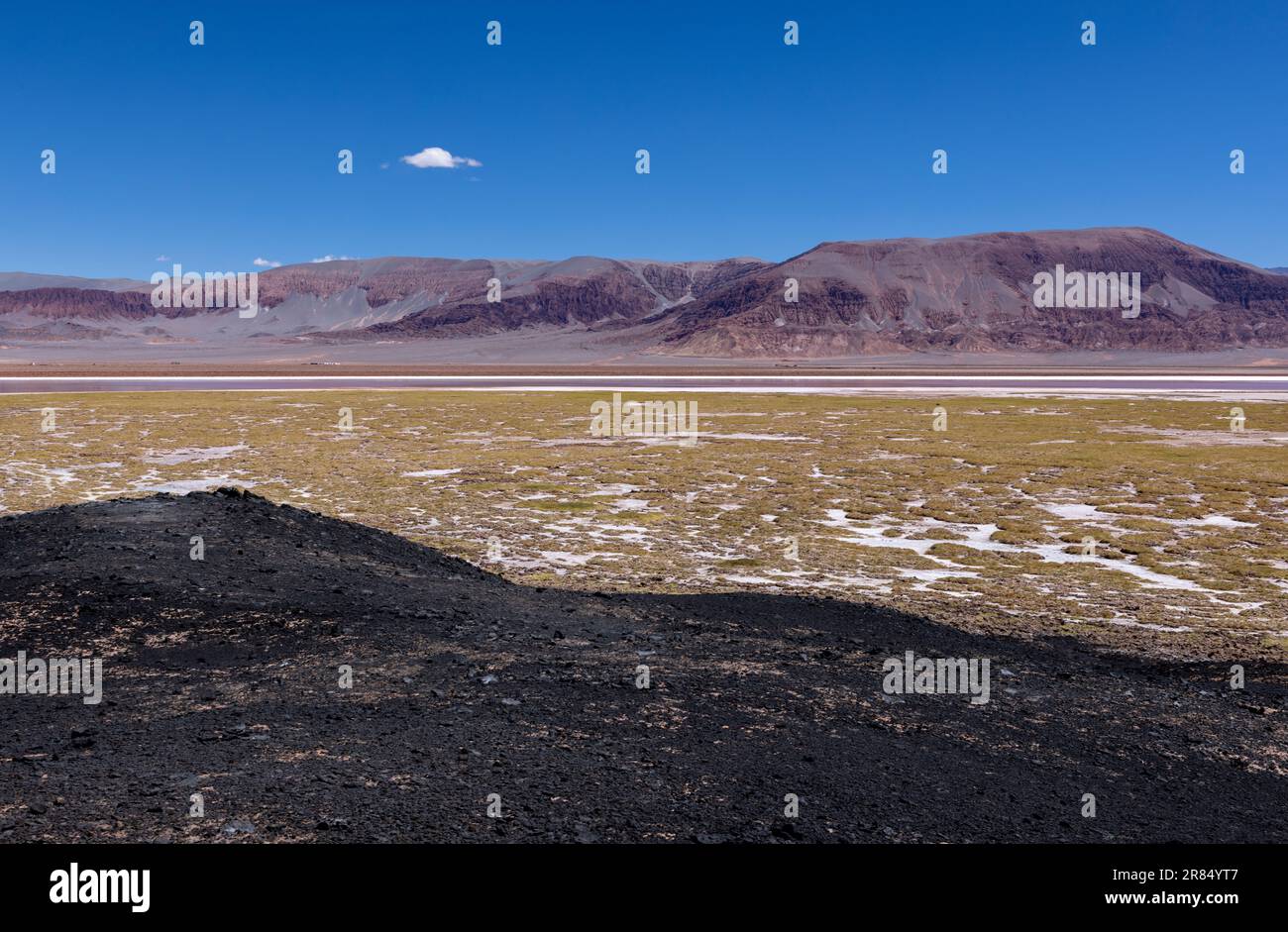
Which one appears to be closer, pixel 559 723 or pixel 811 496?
pixel 559 723

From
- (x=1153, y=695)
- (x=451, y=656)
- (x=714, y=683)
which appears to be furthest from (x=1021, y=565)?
(x=451, y=656)

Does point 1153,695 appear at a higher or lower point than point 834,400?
lower

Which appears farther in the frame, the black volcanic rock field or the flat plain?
the flat plain

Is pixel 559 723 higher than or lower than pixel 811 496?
lower

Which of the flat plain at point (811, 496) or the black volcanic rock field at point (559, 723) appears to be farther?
the flat plain at point (811, 496)

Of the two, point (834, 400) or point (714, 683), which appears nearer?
point (714, 683)

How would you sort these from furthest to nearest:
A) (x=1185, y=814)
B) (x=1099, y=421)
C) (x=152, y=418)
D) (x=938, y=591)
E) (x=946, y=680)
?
(x=1099, y=421) → (x=152, y=418) → (x=938, y=591) → (x=946, y=680) → (x=1185, y=814)
